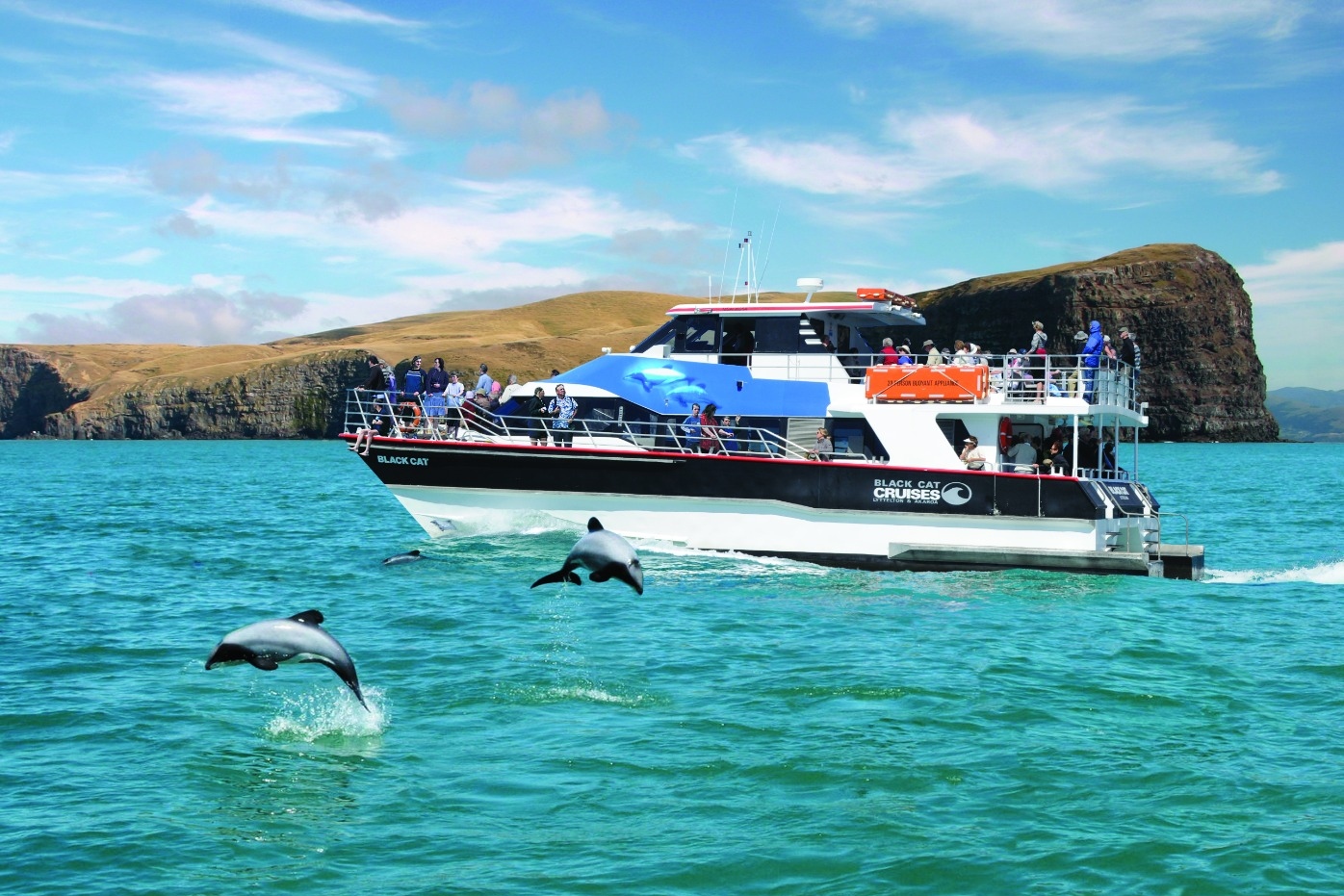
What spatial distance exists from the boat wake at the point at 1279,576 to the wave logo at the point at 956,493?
5.18m

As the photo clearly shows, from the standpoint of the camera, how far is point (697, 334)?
973 inches

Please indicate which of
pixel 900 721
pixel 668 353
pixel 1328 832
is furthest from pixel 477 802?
pixel 668 353

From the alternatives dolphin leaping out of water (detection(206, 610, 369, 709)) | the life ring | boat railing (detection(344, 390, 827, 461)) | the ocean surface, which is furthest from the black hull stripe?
dolphin leaping out of water (detection(206, 610, 369, 709))

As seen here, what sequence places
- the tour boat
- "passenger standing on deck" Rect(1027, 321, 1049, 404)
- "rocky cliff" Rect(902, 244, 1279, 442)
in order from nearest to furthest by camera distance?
the tour boat, "passenger standing on deck" Rect(1027, 321, 1049, 404), "rocky cliff" Rect(902, 244, 1279, 442)

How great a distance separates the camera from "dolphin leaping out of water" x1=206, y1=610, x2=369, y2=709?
944cm

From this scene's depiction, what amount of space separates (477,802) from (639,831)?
1.37 m

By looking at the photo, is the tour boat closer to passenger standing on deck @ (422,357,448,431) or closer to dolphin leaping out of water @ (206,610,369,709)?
passenger standing on deck @ (422,357,448,431)

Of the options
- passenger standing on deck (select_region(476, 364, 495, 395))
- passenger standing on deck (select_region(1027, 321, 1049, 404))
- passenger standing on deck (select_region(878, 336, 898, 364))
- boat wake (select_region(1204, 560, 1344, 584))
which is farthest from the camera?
passenger standing on deck (select_region(476, 364, 495, 395))

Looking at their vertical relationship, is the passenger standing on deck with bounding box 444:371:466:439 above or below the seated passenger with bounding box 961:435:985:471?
above

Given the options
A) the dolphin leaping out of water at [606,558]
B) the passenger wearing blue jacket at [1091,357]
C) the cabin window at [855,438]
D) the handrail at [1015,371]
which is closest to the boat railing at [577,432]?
the cabin window at [855,438]

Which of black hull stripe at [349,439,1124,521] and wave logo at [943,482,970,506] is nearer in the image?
black hull stripe at [349,439,1124,521]

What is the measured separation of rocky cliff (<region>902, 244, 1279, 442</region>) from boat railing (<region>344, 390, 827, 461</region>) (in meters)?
125

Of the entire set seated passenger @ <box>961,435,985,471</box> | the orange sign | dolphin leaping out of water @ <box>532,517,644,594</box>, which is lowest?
dolphin leaping out of water @ <box>532,517,644,594</box>

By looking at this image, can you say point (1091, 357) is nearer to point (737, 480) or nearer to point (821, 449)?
point (821, 449)
